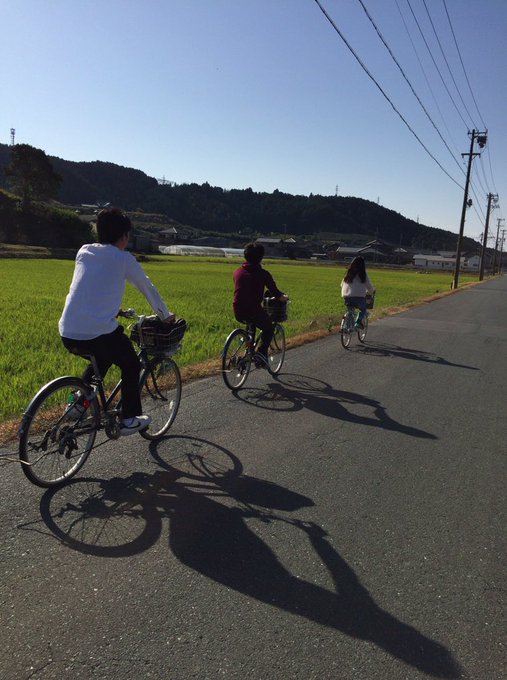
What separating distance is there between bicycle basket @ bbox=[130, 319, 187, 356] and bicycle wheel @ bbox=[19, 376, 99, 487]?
0.67m

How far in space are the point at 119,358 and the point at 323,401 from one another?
3.05 meters

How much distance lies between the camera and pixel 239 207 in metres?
164

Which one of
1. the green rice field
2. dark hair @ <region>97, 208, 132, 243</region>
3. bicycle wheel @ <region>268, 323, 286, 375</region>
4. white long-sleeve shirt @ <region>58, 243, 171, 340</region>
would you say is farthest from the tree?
white long-sleeve shirt @ <region>58, 243, 171, 340</region>

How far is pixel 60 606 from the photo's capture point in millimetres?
2320

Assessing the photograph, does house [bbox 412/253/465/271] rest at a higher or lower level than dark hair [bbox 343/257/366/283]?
higher

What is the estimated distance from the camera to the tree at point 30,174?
232 feet

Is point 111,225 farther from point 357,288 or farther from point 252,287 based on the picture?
point 357,288

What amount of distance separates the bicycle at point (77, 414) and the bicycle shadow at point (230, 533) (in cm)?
20

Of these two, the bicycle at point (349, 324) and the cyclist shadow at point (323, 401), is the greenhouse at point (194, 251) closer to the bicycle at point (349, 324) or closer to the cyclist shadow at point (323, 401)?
the bicycle at point (349, 324)

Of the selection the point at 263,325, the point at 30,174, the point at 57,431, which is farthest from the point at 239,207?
the point at 57,431

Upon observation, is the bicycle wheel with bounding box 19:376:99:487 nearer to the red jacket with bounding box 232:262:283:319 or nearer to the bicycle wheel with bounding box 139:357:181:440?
the bicycle wheel with bounding box 139:357:181:440

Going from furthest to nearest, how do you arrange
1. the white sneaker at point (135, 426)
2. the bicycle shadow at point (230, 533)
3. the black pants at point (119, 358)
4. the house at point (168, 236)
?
the house at point (168, 236) → the white sneaker at point (135, 426) → the black pants at point (119, 358) → the bicycle shadow at point (230, 533)

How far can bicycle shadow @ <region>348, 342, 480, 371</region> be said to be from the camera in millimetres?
9047

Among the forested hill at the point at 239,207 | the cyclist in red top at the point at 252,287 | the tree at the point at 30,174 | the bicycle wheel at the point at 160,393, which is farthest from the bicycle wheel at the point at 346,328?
the forested hill at the point at 239,207
